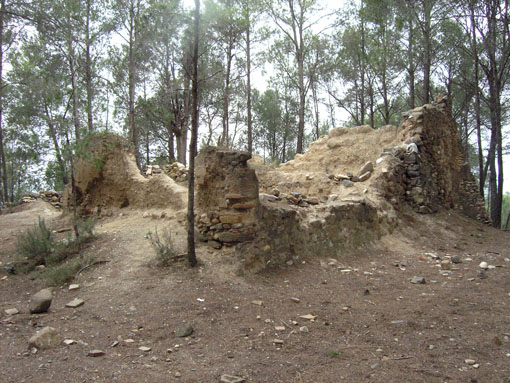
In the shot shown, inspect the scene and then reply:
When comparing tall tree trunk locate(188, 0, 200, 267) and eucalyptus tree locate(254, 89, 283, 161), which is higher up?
eucalyptus tree locate(254, 89, 283, 161)

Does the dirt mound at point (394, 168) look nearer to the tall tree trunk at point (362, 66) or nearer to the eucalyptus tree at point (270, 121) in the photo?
the tall tree trunk at point (362, 66)

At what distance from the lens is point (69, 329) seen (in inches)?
151

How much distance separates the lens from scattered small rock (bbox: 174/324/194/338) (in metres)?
3.72

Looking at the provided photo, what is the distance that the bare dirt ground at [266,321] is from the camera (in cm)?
303

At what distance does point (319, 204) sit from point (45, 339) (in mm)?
5070

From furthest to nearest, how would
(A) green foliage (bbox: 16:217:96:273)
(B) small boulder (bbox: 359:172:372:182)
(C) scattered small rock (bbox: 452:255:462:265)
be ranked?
(B) small boulder (bbox: 359:172:372:182)
(C) scattered small rock (bbox: 452:255:462:265)
(A) green foliage (bbox: 16:217:96:273)

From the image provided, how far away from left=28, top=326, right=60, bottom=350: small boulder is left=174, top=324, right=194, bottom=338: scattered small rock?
3.69ft

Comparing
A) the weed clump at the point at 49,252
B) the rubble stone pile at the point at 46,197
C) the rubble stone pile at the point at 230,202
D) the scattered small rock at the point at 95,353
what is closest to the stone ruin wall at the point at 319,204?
the rubble stone pile at the point at 230,202

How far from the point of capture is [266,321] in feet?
13.4

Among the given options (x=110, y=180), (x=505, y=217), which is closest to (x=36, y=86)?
(x=110, y=180)

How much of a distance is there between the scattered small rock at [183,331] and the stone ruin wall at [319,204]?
63.0 inches

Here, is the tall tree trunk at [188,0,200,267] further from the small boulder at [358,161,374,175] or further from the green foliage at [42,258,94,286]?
the small boulder at [358,161,374,175]

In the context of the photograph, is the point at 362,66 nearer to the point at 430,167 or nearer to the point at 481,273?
the point at 430,167

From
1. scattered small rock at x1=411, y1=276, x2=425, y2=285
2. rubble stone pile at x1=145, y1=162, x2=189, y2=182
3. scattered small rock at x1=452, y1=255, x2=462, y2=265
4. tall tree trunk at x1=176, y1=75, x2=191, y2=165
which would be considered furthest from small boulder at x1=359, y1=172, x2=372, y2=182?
tall tree trunk at x1=176, y1=75, x2=191, y2=165
